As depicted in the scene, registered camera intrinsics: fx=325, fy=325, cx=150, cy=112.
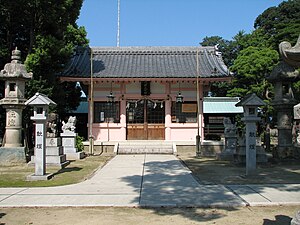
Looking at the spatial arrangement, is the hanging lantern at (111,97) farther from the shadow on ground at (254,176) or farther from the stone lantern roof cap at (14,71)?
the shadow on ground at (254,176)

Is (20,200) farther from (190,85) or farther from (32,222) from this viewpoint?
(190,85)

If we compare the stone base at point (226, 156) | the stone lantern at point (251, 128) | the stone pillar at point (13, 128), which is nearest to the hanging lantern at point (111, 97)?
the stone pillar at point (13, 128)

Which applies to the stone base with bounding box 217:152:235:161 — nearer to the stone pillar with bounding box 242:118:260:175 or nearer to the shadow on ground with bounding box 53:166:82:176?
the stone pillar with bounding box 242:118:260:175

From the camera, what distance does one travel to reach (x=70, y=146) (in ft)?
57.2

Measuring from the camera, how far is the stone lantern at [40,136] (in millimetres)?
10414

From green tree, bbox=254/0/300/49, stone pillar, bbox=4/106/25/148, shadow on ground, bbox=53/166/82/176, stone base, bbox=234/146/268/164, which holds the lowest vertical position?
shadow on ground, bbox=53/166/82/176

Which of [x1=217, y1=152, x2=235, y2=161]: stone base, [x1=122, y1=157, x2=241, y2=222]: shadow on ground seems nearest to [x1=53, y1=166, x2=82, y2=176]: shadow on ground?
[x1=122, y1=157, x2=241, y2=222]: shadow on ground

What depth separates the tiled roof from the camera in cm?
2208

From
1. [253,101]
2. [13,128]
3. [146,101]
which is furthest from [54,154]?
[146,101]

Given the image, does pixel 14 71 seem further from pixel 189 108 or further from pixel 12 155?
pixel 189 108

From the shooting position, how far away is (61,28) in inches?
695

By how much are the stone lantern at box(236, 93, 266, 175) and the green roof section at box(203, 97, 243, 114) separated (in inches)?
658

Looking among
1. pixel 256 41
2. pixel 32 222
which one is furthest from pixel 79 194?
pixel 256 41

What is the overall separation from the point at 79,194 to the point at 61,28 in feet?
39.6
